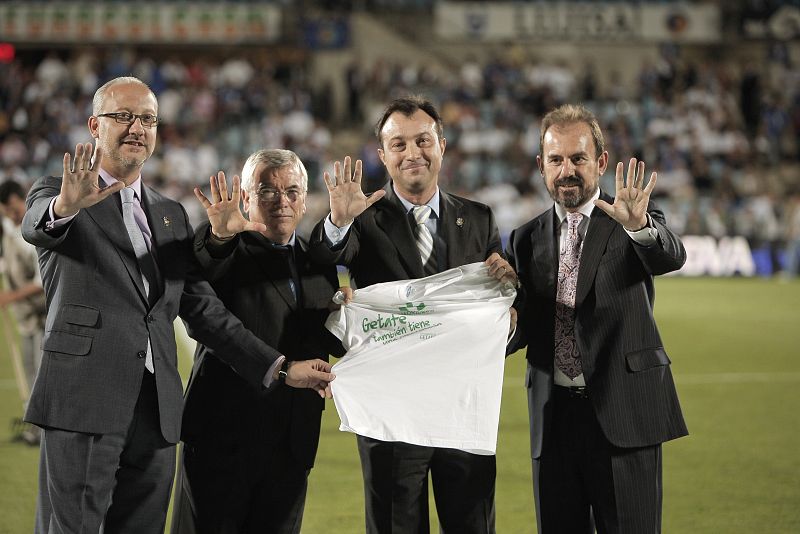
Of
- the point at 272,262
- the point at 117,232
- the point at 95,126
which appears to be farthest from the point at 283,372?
the point at 95,126

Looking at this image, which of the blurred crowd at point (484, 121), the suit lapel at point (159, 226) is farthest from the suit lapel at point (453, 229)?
the blurred crowd at point (484, 121)

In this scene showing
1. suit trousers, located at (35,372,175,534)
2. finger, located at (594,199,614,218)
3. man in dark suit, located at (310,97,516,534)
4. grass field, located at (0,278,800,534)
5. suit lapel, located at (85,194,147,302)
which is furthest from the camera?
grass field, located at (0,278,800,534)

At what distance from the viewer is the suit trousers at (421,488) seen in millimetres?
4016

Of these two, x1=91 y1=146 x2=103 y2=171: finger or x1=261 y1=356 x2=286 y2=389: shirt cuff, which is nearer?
x1=91 y1=146 x2=103 y2=171: finger

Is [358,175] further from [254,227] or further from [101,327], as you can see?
[101,327]

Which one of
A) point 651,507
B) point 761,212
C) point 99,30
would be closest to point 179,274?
point 651,507

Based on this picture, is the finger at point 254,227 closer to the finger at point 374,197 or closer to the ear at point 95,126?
the finger at point 374,197

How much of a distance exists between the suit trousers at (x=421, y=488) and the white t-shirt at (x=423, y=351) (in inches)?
5.7

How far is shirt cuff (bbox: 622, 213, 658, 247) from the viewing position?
3.82 meters

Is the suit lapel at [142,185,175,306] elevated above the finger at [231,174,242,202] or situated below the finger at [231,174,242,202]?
below

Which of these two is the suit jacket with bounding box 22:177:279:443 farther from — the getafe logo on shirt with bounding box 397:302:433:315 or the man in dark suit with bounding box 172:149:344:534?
the getafe logo on shirt with bounding box 397:302:433:315

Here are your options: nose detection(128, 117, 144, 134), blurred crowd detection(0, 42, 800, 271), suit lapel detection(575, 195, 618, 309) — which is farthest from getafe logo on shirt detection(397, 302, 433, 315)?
blurred crowd detection(0, 42, 800, 271)

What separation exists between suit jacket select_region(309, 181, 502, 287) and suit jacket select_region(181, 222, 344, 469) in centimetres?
17

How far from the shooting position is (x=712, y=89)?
92.2 feet
